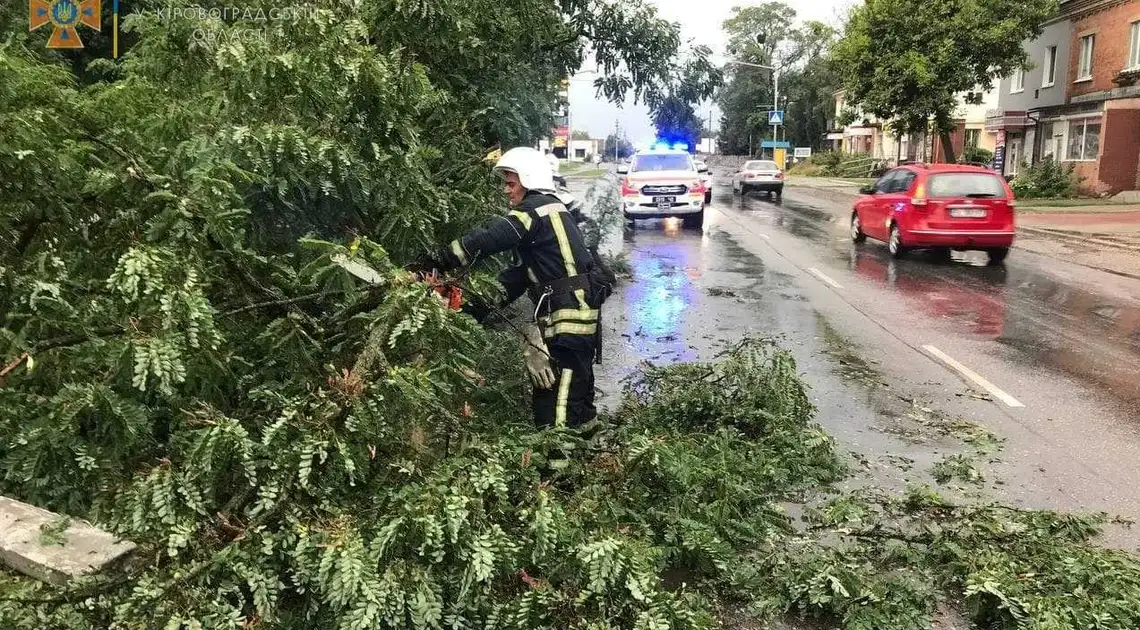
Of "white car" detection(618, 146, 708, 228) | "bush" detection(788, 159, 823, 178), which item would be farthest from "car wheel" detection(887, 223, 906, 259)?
"bush" detection(788, 159, 823, 178)

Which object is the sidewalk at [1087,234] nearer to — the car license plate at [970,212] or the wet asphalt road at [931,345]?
the wet asphalt road at [931,345]

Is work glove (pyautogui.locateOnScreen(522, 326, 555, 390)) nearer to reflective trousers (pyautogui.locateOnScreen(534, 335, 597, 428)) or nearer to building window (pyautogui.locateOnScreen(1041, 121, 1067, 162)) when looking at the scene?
reflective trousers (pyautogui.locateOnScreen(534, 335, 597, 428))

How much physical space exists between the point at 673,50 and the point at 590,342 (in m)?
6.01

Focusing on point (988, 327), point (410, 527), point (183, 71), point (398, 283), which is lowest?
point (988, 327)

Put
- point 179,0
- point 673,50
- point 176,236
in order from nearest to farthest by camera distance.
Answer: point 176,236 → point 179,0 → point 673,50

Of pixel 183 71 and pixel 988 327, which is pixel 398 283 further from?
pixel 988 327

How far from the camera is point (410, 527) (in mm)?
2967

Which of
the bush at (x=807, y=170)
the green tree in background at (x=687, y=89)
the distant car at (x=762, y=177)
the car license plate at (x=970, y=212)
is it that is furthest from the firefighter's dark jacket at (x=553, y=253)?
the bush at (x=807, y=170)

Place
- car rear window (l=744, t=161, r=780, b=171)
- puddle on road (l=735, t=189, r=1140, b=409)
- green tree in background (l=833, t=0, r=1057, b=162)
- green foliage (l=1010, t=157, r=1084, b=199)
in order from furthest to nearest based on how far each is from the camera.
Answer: car rear window (l=744, t=161, r=780, b=171) → green foliage (l=1010, t=157, r=1084, b=199) → green tree in background (l=833, t=0, r=1057, b=162) → puddle on road (l=735, t=189, r=1140, b=409)

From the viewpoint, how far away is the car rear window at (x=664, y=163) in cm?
2067

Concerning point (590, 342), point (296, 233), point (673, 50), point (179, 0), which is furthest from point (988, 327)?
point (179, 0)

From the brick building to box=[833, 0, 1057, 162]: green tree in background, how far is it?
2282 mm

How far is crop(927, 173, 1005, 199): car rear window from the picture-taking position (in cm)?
1375

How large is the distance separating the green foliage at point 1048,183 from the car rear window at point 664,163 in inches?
607
